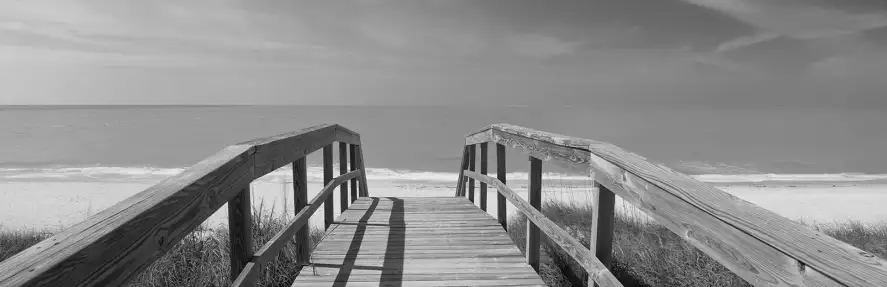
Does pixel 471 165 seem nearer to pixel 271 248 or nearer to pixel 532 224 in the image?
pixel 532 224

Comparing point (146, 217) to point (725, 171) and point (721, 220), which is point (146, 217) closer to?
point (721, 220)

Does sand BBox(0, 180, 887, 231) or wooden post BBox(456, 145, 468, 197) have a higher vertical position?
wooden post BBox(456, 145, 468, 197)

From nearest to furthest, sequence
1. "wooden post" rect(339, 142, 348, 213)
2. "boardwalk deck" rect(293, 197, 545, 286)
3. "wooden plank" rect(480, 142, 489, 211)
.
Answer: "boardwalk deck" rect(293, 197, 545, 286) < "wooden plank" rect(480, 142, 489, 211) < "wooden post" rect(339, 142, 348, 213)

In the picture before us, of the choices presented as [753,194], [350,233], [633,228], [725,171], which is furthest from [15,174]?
[725,171]

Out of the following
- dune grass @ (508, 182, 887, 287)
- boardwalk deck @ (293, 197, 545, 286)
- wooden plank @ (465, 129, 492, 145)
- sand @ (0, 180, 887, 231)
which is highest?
wooden plank @ (465, 129, 492, 145)

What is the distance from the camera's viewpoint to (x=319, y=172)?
18.7 meters

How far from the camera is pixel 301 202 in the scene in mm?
3436

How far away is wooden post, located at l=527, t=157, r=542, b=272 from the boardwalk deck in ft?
0.29

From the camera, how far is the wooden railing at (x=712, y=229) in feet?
2.99

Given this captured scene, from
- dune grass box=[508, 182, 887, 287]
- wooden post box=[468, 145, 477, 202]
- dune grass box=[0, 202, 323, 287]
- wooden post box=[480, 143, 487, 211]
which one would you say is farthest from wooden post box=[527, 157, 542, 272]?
wooden post box=[468, 145, 477, 202]

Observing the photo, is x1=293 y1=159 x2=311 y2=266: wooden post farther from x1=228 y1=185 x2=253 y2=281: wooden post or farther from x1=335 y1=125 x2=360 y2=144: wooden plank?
x1=335 y1=125 x2=360 y2=144: wooden plank

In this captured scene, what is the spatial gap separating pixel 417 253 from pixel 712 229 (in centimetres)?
260

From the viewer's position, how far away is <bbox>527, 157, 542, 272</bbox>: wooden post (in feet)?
11.1

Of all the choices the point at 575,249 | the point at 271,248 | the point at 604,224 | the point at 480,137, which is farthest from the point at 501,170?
the point at 271,248
